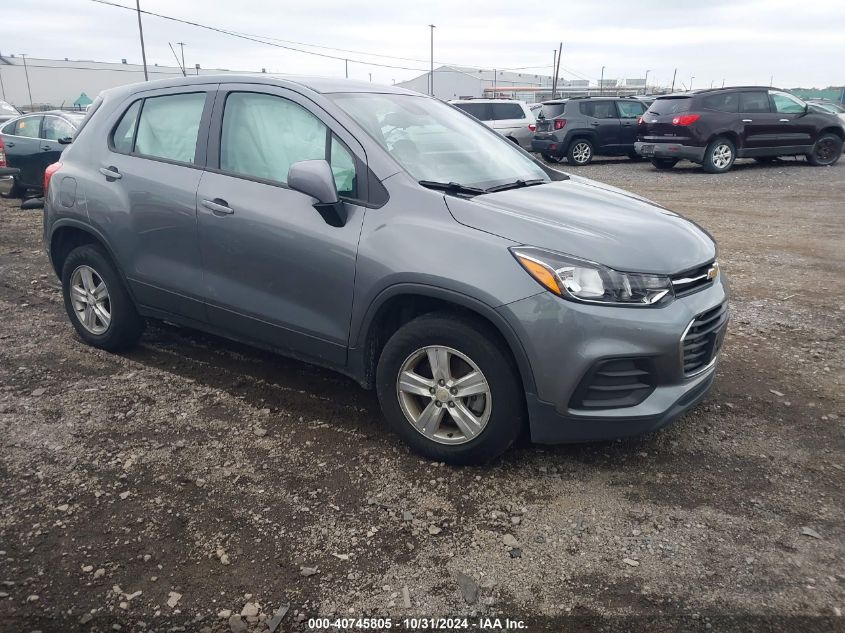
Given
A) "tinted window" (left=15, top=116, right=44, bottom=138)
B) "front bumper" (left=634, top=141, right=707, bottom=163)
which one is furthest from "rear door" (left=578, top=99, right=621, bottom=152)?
"tinted window" (left=15, top=116, right=44, bottom=138)

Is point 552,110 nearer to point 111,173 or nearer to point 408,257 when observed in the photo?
point 111,173

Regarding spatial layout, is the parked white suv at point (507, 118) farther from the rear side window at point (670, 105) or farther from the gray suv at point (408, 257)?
the gray suv at point (408, 257)

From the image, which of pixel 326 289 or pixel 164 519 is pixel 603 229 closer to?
pixel 326 289

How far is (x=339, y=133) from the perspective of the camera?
3.40m

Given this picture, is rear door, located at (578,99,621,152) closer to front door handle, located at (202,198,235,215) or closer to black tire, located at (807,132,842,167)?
black tire, located at (807,132,842,167)

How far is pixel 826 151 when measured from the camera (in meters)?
15.9

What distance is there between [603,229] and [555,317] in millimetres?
549

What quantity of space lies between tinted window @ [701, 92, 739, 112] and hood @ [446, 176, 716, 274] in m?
12.5

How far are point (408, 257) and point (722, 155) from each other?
14059mm

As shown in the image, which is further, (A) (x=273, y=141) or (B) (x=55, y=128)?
(B) (x=55, y=128)

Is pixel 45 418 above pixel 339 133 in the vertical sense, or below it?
below

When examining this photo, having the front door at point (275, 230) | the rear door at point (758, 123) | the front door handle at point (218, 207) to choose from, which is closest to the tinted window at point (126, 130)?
the front door at point (275, 230)

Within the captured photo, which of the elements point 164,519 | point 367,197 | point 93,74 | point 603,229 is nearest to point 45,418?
point 164,519

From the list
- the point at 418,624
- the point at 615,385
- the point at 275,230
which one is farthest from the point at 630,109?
the point at 418,624
